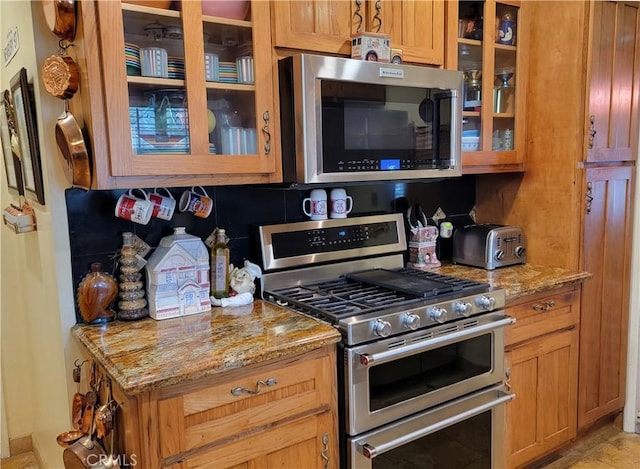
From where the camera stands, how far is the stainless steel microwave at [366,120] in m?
1.66

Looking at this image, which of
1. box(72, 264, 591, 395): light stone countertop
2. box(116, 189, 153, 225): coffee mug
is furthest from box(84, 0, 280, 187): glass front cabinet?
box(72, 264, 591, 395): light stone countertop

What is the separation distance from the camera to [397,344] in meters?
1.60

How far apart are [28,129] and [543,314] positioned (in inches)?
80.7

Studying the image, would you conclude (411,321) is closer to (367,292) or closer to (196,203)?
(367,292)

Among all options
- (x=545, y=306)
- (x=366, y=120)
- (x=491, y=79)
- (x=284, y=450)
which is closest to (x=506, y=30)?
(x=491, y=79)

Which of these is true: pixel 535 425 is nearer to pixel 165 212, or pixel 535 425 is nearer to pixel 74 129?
pixel 165 212

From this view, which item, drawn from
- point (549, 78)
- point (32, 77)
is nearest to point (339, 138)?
point (32, 77)

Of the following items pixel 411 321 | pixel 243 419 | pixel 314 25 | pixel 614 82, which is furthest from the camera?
pixel 614 82

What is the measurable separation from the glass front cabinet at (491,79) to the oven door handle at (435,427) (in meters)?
0.95

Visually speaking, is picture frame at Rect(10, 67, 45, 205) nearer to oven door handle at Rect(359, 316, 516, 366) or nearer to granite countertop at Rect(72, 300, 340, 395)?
granite countertop at Rect(72, 300, 340, 395)

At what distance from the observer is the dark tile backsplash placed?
5.45 feet

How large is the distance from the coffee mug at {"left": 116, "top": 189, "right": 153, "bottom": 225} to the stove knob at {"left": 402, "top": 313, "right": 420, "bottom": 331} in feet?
2.97

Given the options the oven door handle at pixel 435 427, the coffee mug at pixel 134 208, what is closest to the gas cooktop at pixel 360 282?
the oven door handle at pixel 435 427

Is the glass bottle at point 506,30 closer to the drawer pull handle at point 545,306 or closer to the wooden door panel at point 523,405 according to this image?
the drawer pull handle at point 545,306
